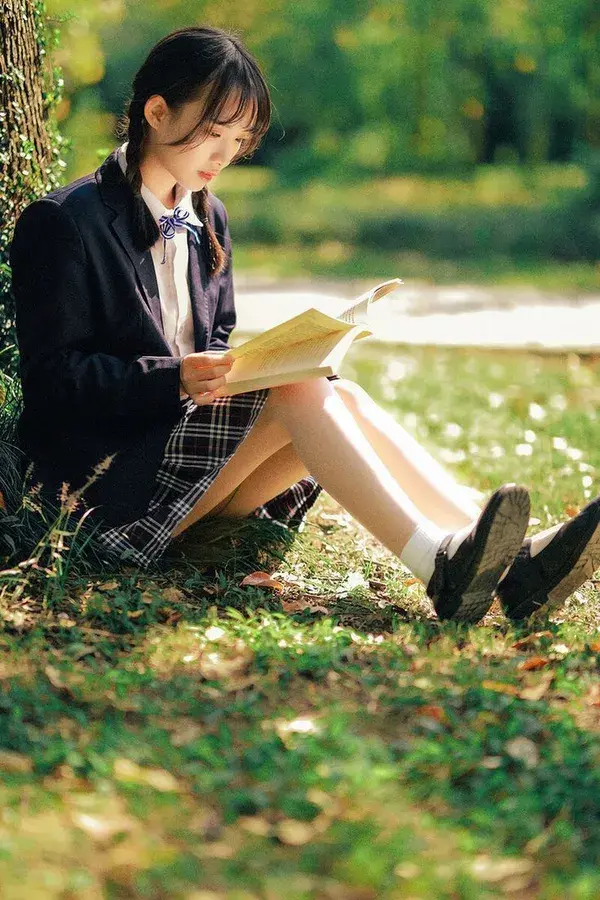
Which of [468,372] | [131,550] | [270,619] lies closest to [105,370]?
[131,550]

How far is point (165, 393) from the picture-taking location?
292cm

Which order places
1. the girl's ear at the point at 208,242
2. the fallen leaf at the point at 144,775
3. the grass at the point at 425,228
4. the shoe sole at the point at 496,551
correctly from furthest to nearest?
the grass at the point at 425,228, the girl's ear at the point at 208,242, the shoe sole at the point at 496,551, the fallen leaf at the point at 144,775

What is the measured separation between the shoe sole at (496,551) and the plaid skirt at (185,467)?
671 millimetres

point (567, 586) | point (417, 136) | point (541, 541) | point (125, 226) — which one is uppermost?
point (417, 136)

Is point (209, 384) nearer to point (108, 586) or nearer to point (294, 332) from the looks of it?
point (294, 332)

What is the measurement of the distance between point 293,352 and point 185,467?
1.39 ft

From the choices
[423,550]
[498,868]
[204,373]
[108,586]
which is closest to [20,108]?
[204,373]

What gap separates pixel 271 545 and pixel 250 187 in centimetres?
1722

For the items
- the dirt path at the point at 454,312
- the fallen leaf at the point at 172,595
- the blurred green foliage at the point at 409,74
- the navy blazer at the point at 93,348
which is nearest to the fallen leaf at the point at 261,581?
the fallen leaf at the point at 172,595

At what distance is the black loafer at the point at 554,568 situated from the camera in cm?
282

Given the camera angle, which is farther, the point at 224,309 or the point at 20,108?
the point at 20,108

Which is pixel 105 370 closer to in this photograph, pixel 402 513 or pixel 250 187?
pixel 402 513

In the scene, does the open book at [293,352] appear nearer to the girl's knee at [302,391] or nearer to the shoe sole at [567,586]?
the girl's knee at [302,391]

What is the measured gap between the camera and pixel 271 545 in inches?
135
